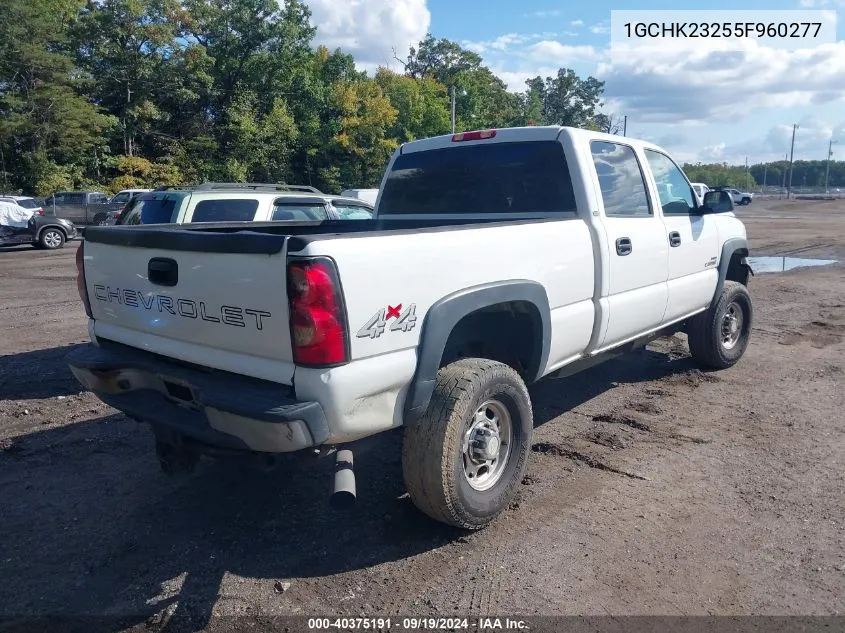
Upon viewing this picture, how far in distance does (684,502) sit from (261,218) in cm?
653

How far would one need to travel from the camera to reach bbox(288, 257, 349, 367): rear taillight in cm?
271

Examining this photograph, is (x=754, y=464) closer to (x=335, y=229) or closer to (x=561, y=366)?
(x=561, y=366)

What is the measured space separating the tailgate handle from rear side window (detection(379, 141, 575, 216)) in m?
2.28

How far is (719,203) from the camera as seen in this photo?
223 inches

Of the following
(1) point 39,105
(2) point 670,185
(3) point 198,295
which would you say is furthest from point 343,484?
(1) point 39,105

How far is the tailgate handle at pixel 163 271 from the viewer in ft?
10.5

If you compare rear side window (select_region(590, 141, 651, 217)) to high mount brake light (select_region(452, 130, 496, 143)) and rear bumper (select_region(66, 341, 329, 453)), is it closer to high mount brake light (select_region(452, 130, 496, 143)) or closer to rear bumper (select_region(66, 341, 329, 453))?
high mount brake light (select_region(452, 130, 496, 143))

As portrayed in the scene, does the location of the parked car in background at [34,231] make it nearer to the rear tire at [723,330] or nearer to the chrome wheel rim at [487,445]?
the rear tire at [723,330]

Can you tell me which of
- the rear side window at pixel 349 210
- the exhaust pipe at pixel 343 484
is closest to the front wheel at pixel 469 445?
the exhaust pipe at pixel 343 484

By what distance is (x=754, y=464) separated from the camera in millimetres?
4312

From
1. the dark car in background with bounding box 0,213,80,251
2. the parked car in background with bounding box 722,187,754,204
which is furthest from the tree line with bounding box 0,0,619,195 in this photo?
the parked car in background with bounding box 722,187,754,204

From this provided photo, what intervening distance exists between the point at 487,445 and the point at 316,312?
129 centimetres

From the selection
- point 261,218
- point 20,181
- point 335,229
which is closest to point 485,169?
point 335,229

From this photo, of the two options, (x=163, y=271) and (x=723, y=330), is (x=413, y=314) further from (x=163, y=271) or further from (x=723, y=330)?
(x=723, y=330)
